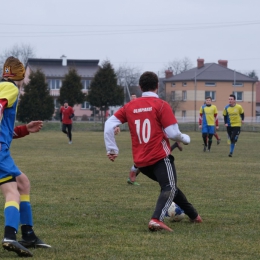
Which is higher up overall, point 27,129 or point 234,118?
point 27,129

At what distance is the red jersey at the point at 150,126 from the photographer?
7.51 meters

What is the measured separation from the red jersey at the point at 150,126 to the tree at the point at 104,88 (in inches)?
2000

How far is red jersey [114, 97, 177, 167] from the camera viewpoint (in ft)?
24.6

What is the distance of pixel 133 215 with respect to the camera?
881cm

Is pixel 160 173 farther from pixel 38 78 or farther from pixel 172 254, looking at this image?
pixel 38 78

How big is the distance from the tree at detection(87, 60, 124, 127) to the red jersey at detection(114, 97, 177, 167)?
→ 50788 millimetres

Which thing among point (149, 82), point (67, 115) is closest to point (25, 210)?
point (149, 82)

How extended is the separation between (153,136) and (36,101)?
5089 cm

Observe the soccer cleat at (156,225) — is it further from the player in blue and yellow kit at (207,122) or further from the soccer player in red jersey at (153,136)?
the player in blue and yellow kit at (207,122)

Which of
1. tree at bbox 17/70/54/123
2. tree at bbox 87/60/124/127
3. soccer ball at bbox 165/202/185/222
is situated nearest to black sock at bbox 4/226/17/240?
soccer ball at bbox 165/202/185/222

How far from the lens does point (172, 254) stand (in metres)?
6.23

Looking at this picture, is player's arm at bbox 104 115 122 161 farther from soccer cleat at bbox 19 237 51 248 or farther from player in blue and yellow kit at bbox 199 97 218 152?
player in blue and yellow kit at bbox 199 97 218 152

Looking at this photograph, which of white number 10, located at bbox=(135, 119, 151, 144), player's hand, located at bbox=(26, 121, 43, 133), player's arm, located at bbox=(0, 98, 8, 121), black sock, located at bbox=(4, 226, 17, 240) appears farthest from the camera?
white number 10, located at bbox=(135, 119, 151, 144)

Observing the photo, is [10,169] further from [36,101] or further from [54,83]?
[54,83]
